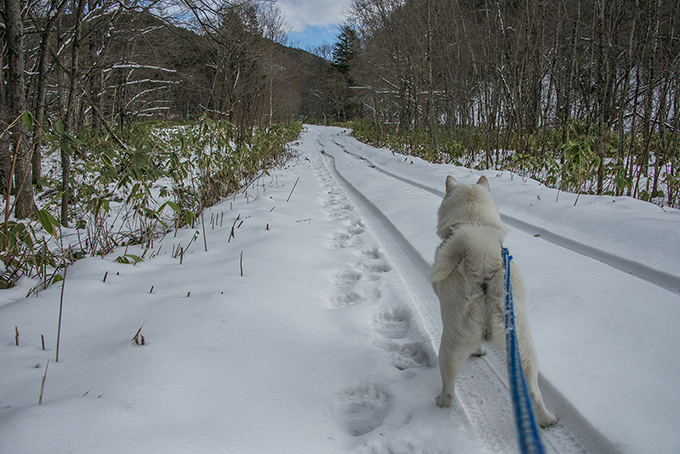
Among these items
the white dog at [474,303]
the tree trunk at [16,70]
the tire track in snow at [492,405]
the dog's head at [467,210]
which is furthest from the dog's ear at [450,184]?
the tree trunk at [16,70]

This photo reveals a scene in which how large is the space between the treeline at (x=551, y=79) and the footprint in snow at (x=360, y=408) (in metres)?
4.88

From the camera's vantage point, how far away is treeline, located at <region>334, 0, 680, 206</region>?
5.59 meters

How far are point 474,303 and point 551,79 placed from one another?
11205mm

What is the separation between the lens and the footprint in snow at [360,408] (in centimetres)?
163

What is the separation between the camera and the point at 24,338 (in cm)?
187

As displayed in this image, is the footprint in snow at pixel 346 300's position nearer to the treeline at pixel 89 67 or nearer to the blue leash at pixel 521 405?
A: the blue leash at pixel 521 405

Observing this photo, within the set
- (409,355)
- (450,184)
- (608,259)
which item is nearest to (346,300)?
(409,355)

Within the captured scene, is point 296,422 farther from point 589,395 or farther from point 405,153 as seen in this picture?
point 405,153

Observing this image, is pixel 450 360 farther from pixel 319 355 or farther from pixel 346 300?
pixel 346 300

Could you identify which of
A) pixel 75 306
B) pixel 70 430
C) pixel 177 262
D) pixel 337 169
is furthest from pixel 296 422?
pixel 337 169

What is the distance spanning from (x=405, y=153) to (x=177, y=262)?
39.7 feet

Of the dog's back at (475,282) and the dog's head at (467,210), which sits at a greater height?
the dog's head at (467,210)

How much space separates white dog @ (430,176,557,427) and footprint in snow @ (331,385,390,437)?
31 cm

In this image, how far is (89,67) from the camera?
4867mm
